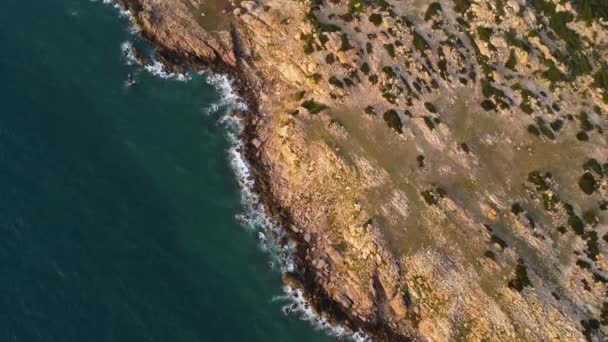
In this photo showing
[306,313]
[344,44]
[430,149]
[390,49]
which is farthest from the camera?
[390,49]

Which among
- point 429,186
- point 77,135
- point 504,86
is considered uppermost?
point 504,86

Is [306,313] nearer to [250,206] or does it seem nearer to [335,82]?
[250,206]

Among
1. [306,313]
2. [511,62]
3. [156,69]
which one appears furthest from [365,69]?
[306,313]

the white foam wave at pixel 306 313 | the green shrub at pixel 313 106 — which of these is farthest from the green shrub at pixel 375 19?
the white foam wave at pixel 306 313

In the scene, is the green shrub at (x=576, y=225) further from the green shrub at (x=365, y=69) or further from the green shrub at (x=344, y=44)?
the green shrub at (x=344, y=44)

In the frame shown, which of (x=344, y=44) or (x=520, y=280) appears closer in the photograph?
(x=520, y=280)

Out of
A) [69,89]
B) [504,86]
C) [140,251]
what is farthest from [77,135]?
[504,86]

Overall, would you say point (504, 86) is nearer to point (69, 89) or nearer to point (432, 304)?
point (432, 304)

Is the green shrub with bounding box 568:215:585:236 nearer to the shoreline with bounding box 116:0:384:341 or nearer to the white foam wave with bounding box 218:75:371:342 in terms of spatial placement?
the shoreline with bounding box 116:0:384:341
